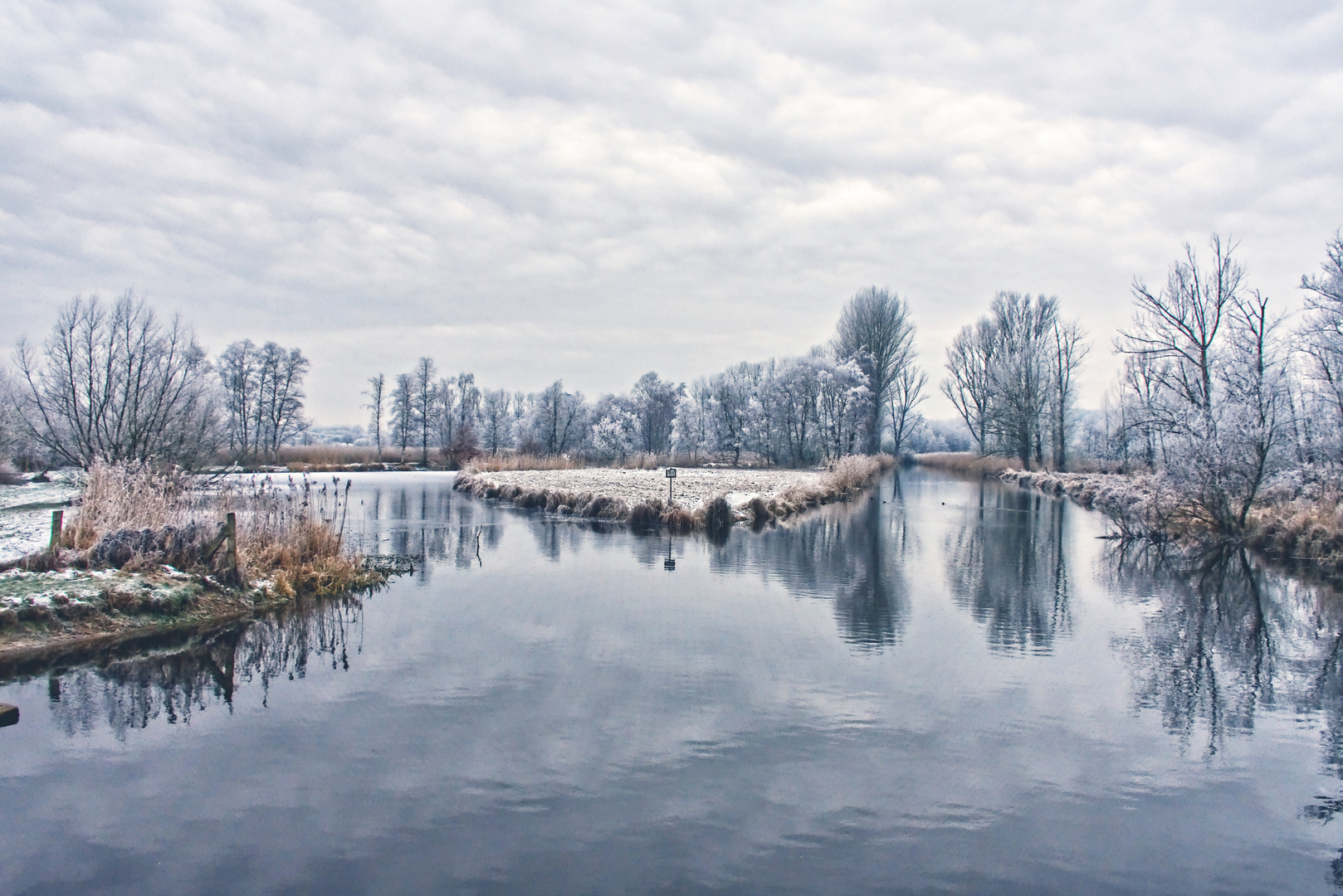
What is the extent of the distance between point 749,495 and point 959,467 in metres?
39.0

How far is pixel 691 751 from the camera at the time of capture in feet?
19.3

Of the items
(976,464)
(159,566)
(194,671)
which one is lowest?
(194,671)

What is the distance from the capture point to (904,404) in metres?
64.4

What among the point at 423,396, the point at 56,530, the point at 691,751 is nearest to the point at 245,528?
the point at 56,530

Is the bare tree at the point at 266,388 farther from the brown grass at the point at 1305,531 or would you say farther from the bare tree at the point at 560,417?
the brown grass at the point at 1305,531

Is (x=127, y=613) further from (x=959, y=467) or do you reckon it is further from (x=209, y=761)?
(x=959, y=467)

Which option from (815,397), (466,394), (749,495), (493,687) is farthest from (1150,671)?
(466,394)

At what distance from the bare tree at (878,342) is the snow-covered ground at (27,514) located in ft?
139

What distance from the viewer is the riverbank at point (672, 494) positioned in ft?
68.7

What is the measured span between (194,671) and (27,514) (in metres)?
11.1

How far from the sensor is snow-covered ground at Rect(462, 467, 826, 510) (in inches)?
976

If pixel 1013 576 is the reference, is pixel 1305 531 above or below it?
above

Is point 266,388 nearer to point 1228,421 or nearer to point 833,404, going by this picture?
point 833,404

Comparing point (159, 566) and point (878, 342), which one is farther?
point (878, 342)
